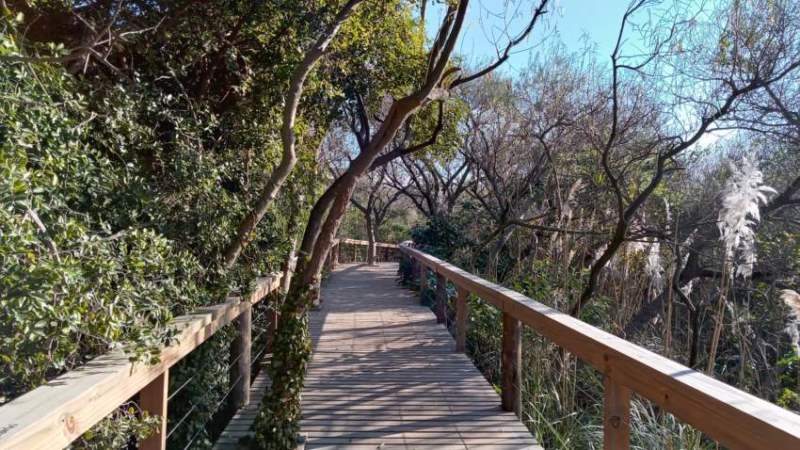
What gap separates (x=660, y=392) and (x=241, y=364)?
2.80 metres

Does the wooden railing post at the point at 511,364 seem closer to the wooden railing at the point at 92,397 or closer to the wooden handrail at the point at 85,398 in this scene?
the wooden railing at the point at 92,397

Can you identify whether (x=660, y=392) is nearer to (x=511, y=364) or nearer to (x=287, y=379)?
(x=511, y=364)

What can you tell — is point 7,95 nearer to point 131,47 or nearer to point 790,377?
point 131,47

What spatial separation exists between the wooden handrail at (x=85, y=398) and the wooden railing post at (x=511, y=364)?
183 cm

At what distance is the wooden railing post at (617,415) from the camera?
1.91m

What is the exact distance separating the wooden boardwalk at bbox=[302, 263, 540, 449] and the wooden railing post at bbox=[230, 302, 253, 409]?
1.39 ft

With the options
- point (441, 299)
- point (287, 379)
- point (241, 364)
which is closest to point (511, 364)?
point (287, 379)

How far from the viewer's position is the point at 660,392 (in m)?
1.59

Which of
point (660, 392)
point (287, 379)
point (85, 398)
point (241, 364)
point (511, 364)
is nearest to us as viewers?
point (85, 398)

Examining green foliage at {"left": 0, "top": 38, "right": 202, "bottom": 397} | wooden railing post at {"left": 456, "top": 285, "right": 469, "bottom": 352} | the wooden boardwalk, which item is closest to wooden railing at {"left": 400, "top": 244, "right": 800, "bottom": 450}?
the wooden boardwalk

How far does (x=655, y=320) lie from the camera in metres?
6.07

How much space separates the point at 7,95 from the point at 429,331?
16.3 ft

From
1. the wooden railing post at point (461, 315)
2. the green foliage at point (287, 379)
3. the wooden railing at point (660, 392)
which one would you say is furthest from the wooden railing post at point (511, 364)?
the wooden railing post at point (461, 315)

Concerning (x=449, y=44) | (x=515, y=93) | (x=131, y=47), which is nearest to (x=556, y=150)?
(x=515, y=93)
